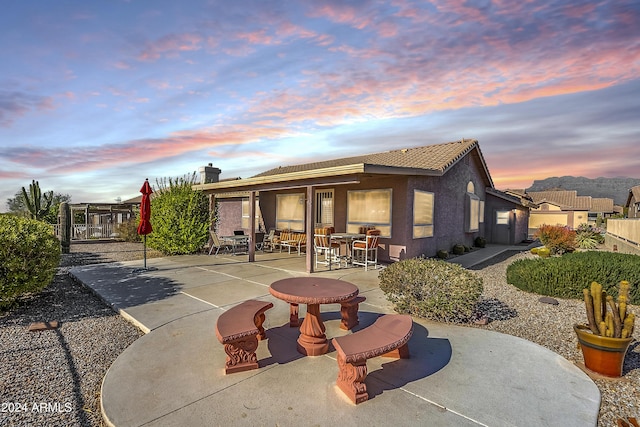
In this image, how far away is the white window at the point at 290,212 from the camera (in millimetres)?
13164

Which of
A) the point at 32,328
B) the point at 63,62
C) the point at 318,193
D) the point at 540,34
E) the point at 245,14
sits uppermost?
the point at 245,14

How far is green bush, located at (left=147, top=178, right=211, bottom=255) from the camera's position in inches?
451

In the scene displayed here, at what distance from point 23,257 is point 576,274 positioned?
10646 mm

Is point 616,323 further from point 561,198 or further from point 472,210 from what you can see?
point 561,198

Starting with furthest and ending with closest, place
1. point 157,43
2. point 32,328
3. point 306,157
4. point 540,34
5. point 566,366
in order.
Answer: point 306,157 < point 157,43 < point 540,34 < point 32,328 < point 566,366

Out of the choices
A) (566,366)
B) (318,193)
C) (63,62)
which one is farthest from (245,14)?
(566,366)

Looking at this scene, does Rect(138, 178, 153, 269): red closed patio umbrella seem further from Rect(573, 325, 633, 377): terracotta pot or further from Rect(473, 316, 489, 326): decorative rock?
Rect(573, 325, 633, 377): terracotta pot

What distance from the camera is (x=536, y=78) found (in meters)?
9.05

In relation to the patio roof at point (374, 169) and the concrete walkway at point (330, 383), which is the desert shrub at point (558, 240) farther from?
the concrete walkway at point (330, 383)

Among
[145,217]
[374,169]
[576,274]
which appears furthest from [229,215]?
[576,274]

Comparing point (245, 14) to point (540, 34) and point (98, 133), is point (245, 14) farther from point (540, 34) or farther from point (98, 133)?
point (540, 34)

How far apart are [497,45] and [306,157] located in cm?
1210

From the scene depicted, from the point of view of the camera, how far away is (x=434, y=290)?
5.14 m

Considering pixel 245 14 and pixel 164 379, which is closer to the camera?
pixel 164 379
